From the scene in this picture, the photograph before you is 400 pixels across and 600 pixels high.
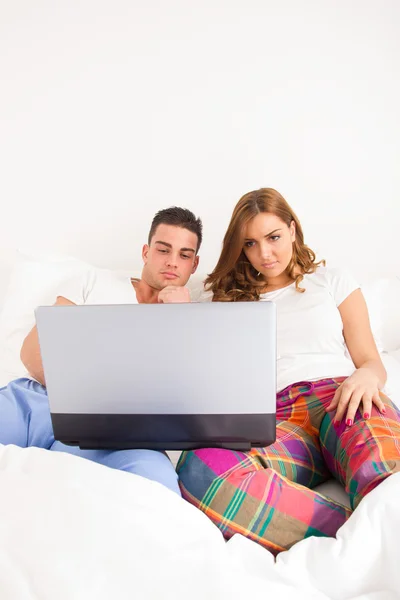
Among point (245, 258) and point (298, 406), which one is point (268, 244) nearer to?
point (245, 258)

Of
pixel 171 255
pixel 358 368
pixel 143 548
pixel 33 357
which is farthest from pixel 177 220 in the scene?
pixel 143 548

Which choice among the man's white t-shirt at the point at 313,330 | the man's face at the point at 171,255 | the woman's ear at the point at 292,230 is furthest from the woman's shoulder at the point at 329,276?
the man's face at the point at 171,255

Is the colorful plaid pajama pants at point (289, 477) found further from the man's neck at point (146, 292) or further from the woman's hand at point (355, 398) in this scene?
the man's neck at point (146, 292)

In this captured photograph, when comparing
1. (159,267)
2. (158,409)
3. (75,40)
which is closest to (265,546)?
(158,409)

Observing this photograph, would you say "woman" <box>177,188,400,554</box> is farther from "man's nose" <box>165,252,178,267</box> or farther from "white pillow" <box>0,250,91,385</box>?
"white pillow" <box>0,250,91,385</box>

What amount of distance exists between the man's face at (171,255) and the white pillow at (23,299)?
1.27ft

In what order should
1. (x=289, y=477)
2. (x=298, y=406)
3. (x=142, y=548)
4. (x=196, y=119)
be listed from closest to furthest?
(x=142, y=548), (x=289, y=477), (x=298, y=406), (x=196, y=119)

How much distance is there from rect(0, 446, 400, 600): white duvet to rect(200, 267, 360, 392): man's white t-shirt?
56cm

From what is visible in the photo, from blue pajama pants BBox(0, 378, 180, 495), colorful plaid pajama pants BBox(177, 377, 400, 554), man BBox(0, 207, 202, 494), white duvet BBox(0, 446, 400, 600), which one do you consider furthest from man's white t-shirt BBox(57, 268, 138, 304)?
white duvet BBox(0, 446, 400, 600)

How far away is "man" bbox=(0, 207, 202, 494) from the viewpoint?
38.2 inches

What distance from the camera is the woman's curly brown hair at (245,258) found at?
161cm

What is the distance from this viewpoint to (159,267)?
5.51 feet

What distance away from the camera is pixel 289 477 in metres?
1.12

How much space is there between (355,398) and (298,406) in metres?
0.17
